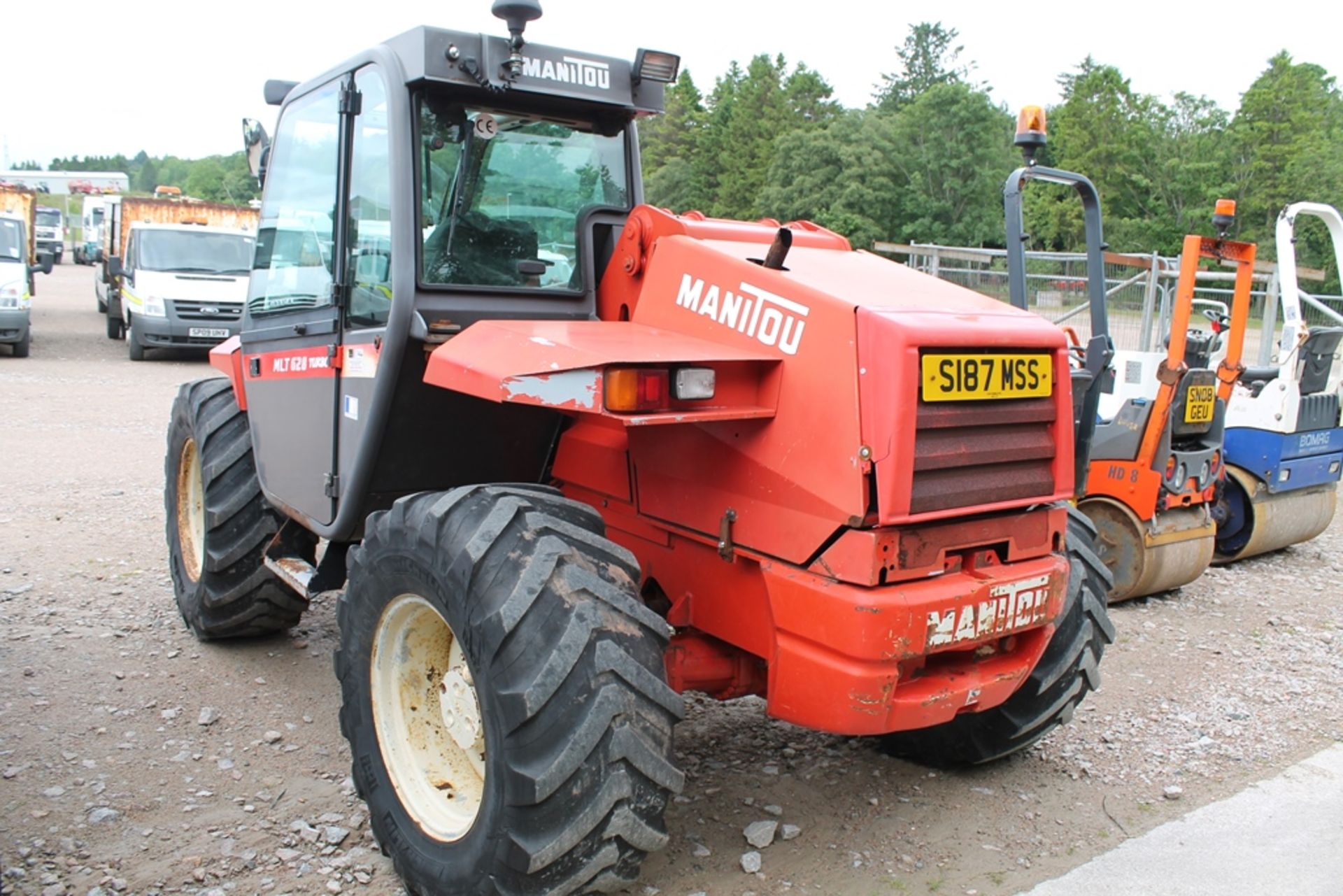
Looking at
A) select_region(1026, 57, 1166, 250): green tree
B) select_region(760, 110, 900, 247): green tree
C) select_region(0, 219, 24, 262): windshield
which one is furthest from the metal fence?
select_region(760, 110, 900, 247): green tree

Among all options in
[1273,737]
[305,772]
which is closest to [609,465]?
[305,772]

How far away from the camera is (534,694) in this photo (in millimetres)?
2758

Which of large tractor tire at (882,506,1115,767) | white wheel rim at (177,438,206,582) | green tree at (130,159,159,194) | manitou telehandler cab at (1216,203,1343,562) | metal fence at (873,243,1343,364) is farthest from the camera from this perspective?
green tree at (130,159,159,194)

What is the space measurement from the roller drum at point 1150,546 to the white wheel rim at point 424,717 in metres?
4.57

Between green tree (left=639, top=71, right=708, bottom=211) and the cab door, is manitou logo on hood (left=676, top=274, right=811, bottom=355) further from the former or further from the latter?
green tree (left=639, top=71, right=708, bottom=211)

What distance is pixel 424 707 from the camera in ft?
11.3

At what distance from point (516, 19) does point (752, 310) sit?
1.23 m

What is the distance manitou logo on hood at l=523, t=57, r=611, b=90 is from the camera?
12.1 ft

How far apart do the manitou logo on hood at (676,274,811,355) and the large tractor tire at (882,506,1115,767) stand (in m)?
1.40

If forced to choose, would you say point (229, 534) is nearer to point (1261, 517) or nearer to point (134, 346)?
point (1261, 517)

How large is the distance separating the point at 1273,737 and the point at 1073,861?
1.73 m

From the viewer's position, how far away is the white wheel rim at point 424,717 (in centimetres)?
327

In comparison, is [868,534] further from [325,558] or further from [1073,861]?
[325,558]

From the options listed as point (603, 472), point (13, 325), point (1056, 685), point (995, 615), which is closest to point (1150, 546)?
point (1056, 685)
